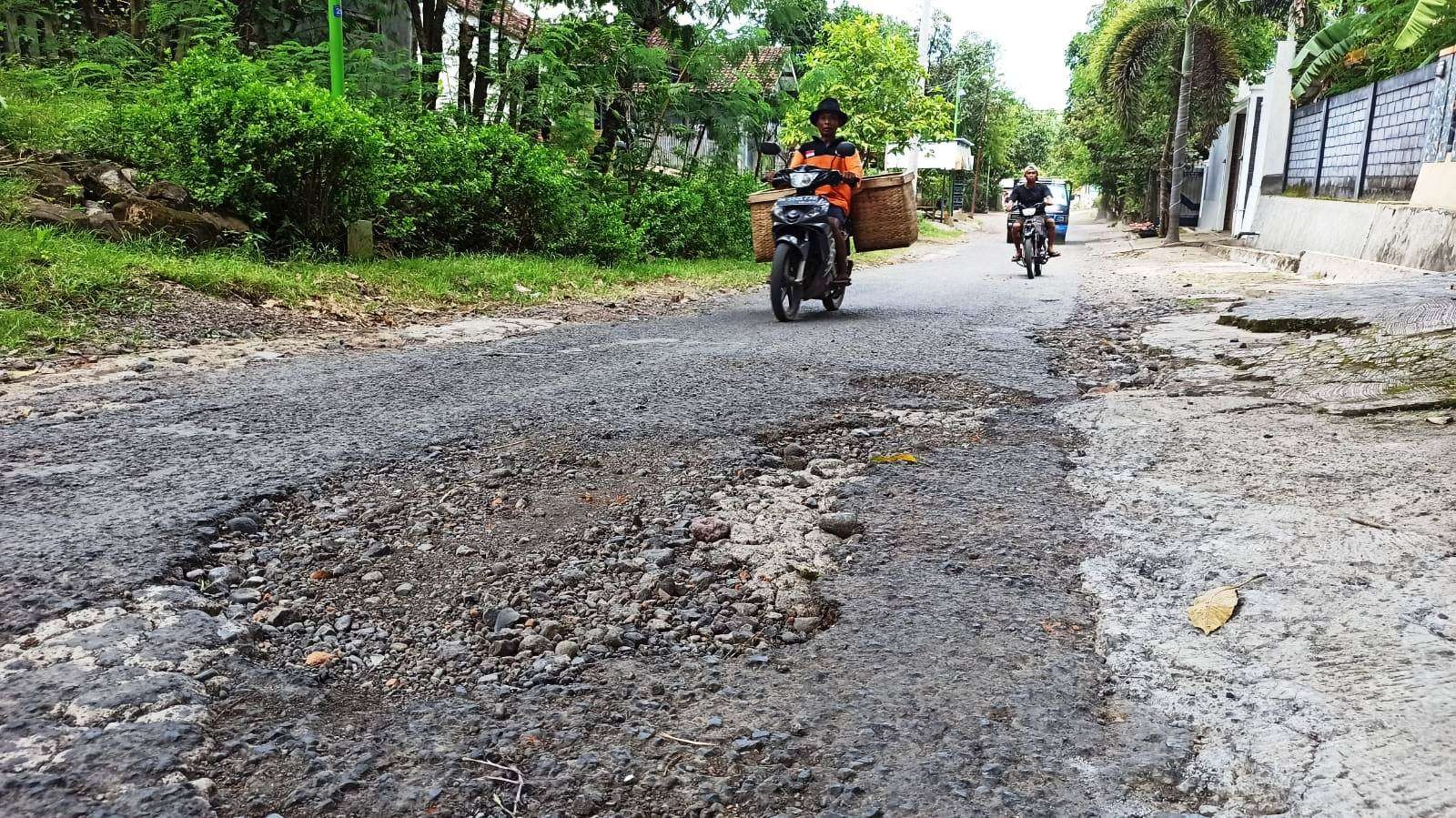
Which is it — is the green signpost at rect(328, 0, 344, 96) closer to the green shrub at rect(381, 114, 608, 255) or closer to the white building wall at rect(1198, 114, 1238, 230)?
the green shrub at rect(381, 114, 608, 255)

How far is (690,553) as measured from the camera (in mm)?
2510

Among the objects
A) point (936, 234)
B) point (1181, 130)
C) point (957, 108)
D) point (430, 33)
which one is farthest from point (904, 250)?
point (957, 108)

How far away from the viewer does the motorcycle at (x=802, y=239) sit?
741 centimetres

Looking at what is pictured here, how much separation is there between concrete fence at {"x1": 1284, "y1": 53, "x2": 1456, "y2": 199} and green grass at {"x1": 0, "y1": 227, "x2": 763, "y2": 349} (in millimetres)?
8913

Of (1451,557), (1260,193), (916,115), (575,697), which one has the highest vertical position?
(916,115)

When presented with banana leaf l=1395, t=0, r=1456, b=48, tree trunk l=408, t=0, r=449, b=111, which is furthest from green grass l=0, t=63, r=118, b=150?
banana leaf l=1395, t=0, r=1456, b=48

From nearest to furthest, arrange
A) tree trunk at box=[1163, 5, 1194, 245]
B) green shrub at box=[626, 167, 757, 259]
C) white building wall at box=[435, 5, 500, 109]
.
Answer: white building wall at box=[435, 5, 500, 109] < green shrub at box=[626, 167, 757, 259] < tree trunk at box=[1163, 5, 1194, 245]

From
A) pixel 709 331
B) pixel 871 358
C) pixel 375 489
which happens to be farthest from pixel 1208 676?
pixel 709 331

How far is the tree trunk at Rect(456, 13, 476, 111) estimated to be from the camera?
10891 millimetres

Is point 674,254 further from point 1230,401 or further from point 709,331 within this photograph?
point 1230,401

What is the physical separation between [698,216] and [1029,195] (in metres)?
4.82

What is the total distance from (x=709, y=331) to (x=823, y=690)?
4947 millimetres

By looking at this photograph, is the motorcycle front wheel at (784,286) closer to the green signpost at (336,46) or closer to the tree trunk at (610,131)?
the green signpost at (336,46)

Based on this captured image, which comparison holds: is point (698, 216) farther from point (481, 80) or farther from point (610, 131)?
point (481, 80)
